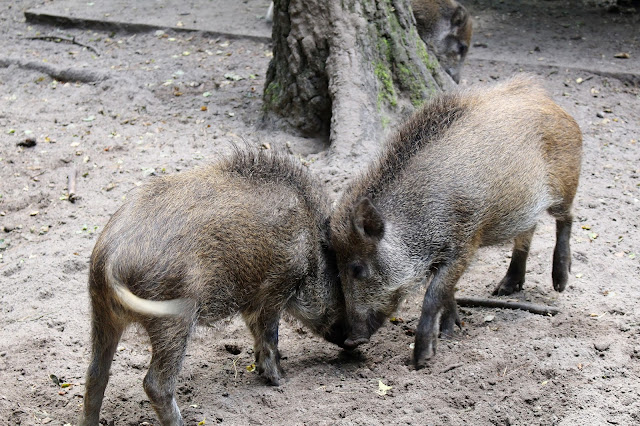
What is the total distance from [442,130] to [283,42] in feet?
8.93

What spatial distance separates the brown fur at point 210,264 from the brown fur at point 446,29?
512cm

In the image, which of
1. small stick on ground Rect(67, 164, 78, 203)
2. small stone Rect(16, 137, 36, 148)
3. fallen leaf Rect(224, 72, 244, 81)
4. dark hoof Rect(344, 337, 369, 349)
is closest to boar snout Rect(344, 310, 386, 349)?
dark hoof Rect(344, 337, 369, 349)

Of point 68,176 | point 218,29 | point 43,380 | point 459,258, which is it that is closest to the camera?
point 43,380

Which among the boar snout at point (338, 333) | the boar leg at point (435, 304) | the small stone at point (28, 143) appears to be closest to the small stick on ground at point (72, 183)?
the small stone at point (28, 143)

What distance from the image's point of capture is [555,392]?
12.6 feet

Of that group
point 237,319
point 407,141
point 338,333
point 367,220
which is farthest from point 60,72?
point 367,220

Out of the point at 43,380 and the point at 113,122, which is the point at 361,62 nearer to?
the point at 113,122

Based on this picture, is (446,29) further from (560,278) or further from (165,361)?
(165,361)

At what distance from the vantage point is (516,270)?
196 inches

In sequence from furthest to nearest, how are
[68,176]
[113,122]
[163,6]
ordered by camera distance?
[163,6]
[113,122]
[68,176]

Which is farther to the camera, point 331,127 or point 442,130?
point 331,127

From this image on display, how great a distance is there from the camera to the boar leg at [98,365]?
12.1 feet

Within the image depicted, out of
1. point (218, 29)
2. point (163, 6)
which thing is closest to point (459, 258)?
point (218, 29)

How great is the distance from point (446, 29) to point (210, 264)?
6.71 metres
